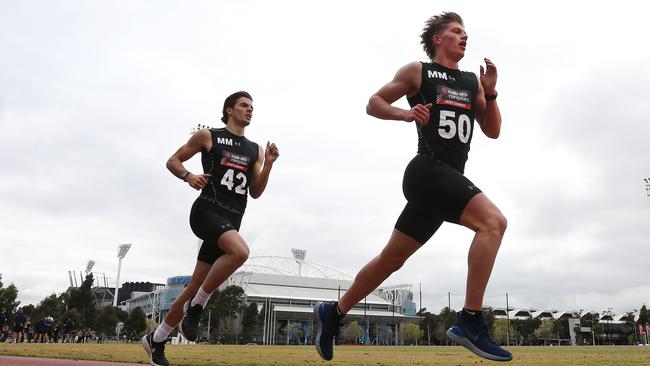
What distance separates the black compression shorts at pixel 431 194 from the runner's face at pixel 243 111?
3.08 m

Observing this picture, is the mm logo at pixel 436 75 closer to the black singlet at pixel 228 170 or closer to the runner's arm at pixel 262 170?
the runner's arm at pixel 262 170

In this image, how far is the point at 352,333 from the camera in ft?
362

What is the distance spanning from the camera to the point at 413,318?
466 ft

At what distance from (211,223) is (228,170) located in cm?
72

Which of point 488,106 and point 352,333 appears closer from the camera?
point 488,106

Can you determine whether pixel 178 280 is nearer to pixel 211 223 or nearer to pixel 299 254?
pixel 299 254

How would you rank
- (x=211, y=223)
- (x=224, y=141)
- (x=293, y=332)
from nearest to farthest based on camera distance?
1. (x=211, y=223)
2. (x=224, y=141)
3. (x=293, y=332)

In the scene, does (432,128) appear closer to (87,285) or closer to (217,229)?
(217,229)

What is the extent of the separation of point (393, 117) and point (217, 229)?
276cm

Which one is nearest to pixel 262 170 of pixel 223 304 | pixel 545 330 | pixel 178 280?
pixel 223 304

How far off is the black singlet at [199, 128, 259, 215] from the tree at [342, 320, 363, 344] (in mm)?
107050

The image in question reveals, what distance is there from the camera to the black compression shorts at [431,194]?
14.1ft

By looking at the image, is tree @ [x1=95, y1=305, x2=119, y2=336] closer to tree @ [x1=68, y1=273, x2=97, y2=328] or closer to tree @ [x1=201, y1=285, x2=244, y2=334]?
tree @ [x1=68, y1=273, x2=97, y2=328]

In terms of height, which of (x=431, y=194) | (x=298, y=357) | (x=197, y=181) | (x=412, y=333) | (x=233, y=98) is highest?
(x=233, y=98)
